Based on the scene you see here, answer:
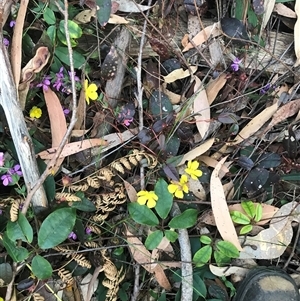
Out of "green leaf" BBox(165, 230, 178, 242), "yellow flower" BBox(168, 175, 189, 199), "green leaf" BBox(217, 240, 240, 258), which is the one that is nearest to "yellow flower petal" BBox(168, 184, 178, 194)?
"yellow flower" BBox(168, 175, 189, 199)

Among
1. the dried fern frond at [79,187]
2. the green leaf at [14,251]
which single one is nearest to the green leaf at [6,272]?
the green leaf at [14,251]

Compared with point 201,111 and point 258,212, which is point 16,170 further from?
point 258,212

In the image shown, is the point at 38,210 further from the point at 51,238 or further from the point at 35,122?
the point at 35,122

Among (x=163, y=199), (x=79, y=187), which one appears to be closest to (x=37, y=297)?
(x=79, y=187)

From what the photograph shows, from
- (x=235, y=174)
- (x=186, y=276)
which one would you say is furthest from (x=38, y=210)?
(x=235, y=174)

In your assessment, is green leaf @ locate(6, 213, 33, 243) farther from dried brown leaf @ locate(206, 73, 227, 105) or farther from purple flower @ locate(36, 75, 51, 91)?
dried brown leaf @ locate(206, 73, 227, 105)

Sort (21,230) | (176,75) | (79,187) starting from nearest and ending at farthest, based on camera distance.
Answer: (21,230)
(79,187)
(176,75)
